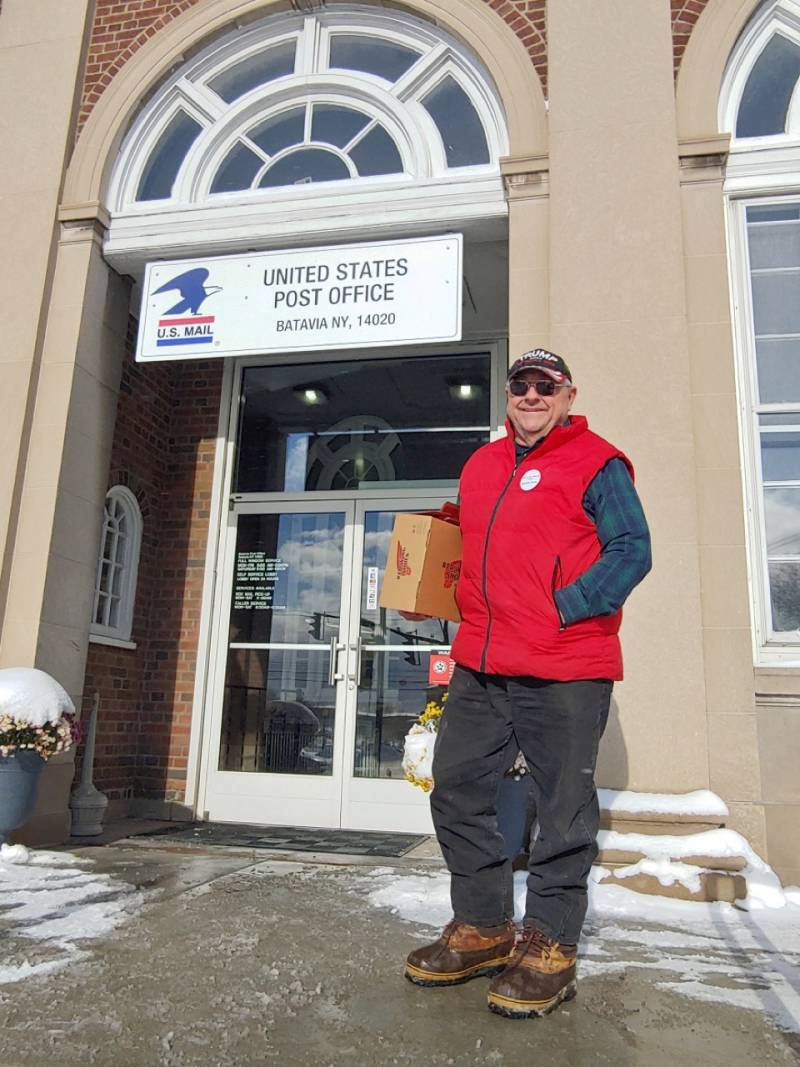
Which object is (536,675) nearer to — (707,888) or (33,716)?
(707,888)

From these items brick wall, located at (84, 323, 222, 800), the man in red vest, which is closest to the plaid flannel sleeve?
the man in red vest

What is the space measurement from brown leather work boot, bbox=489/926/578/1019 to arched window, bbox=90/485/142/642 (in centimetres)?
467

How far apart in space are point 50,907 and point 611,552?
8.30 ft

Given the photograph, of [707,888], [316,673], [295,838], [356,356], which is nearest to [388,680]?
[316,673]

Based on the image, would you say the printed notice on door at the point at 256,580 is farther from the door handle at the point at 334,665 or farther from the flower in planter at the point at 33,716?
the flower in planter at the point at 33,716

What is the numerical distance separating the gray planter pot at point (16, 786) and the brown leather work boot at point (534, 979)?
9.66ft

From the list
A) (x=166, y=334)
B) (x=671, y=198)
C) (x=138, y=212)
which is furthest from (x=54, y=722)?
(x=671, y=198)

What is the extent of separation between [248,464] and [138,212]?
2.14 metres

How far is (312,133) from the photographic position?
5.57 meters

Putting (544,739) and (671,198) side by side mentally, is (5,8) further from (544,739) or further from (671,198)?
(544,739)

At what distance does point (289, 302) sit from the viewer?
5199 millimetres

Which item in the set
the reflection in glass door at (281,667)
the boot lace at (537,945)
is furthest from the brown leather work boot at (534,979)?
the reflection in glass door at (281,667)

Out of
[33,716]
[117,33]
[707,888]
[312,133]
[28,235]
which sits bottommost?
[707,888]

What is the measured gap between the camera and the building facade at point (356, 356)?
4.27m
